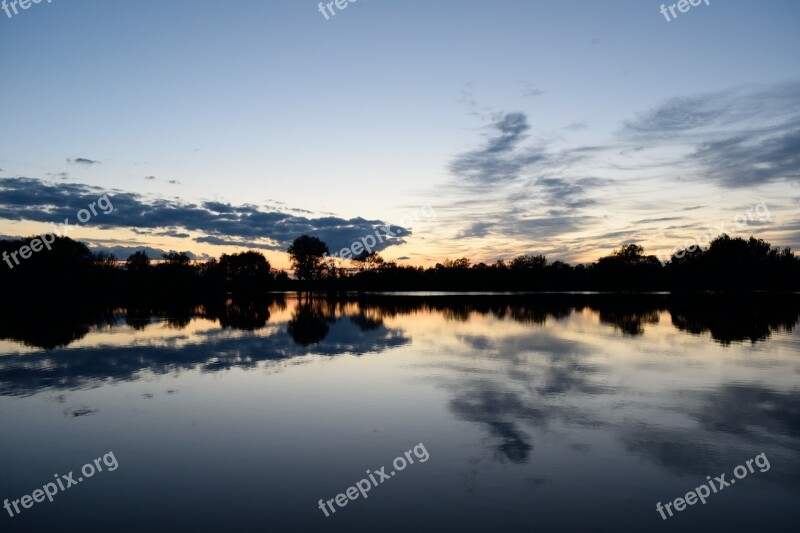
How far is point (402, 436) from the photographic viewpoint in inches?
434

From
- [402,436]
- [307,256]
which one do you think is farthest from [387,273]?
[402,436]

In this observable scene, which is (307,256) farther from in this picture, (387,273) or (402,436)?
(402,436)

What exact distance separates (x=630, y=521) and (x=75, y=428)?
12.0 metres

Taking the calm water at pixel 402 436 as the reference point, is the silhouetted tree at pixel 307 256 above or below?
above

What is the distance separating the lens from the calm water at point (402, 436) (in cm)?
753

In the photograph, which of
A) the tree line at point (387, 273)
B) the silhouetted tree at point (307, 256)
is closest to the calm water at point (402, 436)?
the tree line at point (387, 273)

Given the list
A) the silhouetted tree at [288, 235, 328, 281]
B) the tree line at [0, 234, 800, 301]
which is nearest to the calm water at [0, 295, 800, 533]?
the tree line at [0, 234, 800, 301]

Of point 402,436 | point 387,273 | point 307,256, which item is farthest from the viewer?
point 387,273

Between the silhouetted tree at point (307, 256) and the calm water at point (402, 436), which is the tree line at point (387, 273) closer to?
the silhouetted tree at point (307, 256)

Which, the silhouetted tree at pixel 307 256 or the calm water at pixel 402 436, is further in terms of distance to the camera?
the silhouetted tree at pixel 307 256

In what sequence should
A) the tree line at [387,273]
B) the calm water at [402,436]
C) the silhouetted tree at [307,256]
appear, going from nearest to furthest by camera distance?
the calm water at [402,436], the tree line at [387,273], the silhouetted tree at [307,256]

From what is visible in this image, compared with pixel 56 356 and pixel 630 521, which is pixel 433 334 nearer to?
pixel 56 356

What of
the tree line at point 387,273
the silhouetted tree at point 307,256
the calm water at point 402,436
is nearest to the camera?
the calm water at point 402,436

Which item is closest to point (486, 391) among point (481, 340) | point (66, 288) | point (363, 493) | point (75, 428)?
point (363, 493)
